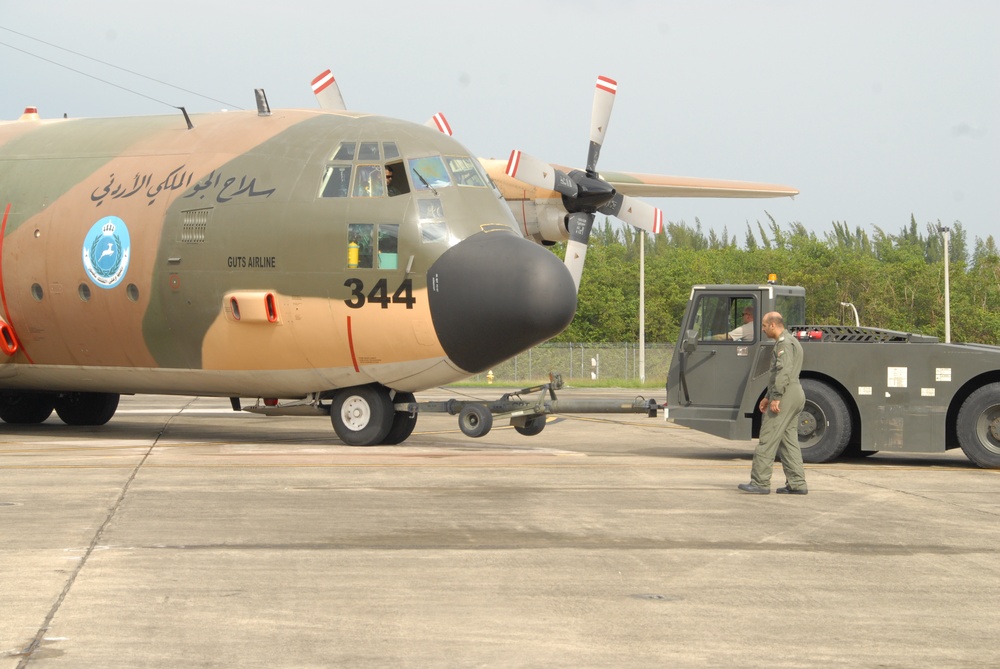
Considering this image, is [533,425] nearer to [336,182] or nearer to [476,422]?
[476,422]

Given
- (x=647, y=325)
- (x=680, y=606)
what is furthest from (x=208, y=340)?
(x=647, y=325)

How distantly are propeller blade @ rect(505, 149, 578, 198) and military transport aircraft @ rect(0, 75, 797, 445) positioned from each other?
180 inches

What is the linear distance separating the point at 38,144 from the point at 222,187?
14.7 ft

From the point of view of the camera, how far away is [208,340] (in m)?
17.9

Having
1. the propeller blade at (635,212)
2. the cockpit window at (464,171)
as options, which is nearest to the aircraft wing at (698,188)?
the propeller blade at (635,212)

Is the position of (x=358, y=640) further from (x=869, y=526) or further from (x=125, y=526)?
(x=869, y=526)

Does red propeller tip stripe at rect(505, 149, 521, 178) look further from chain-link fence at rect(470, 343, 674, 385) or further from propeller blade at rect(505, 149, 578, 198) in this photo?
chain-link fence at rect(470, 343, 674, 385)

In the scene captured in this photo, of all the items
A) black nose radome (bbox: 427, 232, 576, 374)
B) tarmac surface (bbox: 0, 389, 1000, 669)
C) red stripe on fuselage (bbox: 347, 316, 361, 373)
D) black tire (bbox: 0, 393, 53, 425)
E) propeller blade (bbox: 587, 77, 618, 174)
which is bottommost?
tarmac surface (bbox: 0, 389, 1000, 669)

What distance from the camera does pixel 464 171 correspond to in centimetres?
1756

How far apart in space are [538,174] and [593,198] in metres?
1.66

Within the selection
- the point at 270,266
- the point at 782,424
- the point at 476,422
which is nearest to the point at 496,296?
the point at 476,422

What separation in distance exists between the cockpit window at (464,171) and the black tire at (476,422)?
3244 mm

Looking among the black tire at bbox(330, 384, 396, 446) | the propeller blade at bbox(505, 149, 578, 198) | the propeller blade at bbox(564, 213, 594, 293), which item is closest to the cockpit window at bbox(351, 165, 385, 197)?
the black tire at bbox(330, 384, 396, 446)

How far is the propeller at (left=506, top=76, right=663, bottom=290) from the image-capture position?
24.2 m
